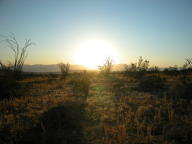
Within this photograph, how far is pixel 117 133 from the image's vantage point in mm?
4527

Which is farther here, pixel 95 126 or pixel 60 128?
pixel 95 126

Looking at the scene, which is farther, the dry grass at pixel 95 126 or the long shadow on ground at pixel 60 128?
the long shadow on ground at pixel 60 128

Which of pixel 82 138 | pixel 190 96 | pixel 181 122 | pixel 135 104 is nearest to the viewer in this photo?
pixel 82 138

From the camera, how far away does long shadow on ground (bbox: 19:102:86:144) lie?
14.6ft

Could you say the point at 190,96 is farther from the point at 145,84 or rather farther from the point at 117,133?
the point at 117,133

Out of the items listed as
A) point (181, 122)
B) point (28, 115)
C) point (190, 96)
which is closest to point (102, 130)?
point (181, 122)

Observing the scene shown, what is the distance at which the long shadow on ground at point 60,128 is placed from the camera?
14.6ft

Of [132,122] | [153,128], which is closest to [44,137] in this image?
[132,122]

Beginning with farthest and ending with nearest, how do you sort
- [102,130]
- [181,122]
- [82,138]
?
1. [181,122]
2. [102,130]
3. [82,138]

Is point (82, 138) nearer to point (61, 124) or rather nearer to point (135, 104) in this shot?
point (61, 124)

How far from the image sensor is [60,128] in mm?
5133

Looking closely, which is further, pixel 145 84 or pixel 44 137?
pixel 145 84

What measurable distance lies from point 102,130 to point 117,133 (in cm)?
50

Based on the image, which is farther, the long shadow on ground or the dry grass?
the long shadow on ground
